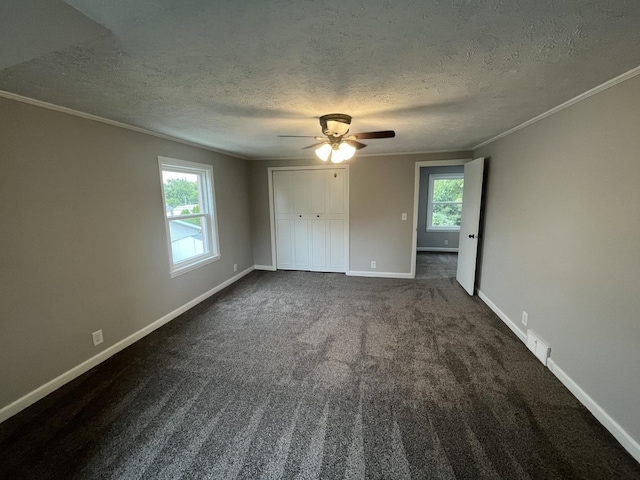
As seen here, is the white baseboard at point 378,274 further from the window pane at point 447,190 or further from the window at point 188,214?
the window pane at point 447,190

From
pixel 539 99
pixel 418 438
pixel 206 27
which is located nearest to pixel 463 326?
pixel 418 438

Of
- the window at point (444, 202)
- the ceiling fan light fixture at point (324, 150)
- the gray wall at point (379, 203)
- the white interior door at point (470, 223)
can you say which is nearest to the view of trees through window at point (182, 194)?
the gray wall at point (379, 203)

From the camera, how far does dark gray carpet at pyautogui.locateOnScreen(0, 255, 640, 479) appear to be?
1.48 metres

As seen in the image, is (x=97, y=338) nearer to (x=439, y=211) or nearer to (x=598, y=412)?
(x=598, y=412)

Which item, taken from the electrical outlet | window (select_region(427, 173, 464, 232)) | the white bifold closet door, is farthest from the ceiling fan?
window (select_region(427, 173, 464, 232))

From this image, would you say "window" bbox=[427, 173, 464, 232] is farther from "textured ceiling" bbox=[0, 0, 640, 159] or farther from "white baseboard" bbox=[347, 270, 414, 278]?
"textured ceiling" bbox=[0, 0, 640, 159]

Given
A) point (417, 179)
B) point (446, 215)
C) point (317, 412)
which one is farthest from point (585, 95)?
point (446, 215)

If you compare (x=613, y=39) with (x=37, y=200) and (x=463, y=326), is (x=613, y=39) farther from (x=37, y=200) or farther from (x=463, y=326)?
(x=37, y=200)

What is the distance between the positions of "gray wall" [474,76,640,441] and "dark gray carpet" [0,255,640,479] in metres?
0.35

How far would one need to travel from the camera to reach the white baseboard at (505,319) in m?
2.65

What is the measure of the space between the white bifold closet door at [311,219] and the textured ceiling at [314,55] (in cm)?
254

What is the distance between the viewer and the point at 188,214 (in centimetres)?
357

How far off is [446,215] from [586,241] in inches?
199

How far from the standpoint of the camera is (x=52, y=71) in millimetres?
1416
